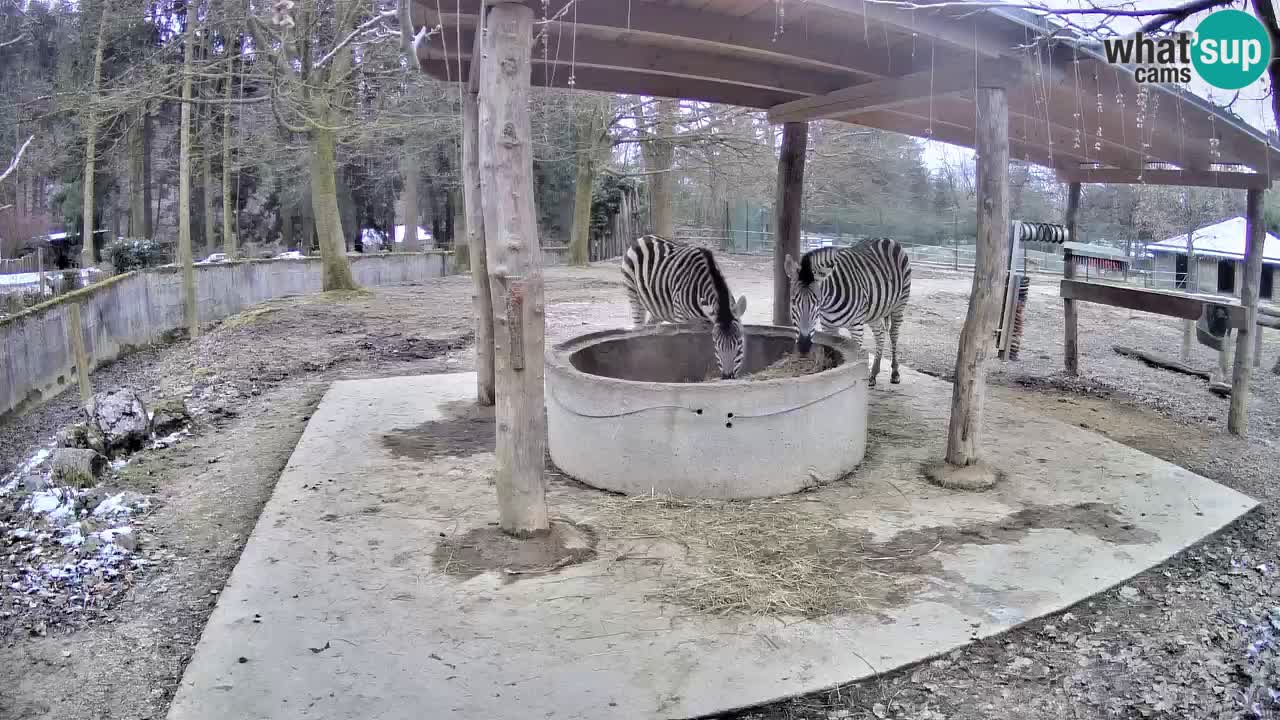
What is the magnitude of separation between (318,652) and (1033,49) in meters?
5.44

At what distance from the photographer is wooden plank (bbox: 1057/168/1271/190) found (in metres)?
7.45

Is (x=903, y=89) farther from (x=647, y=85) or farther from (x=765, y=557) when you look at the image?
(x=765, y=557)

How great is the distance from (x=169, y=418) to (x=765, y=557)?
19.5ft

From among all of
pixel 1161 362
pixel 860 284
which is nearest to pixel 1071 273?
pixel 1161 362

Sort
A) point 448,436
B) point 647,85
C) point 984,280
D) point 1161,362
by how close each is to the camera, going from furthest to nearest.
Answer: point 1161,362 → point 647,85 → point 448,436 → point 984,280

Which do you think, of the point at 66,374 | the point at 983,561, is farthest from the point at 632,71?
the point at 66,374

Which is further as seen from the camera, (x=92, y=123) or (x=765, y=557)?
(x=92, y=123)

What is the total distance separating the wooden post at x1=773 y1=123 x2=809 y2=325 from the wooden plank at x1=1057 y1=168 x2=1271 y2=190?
3133mm

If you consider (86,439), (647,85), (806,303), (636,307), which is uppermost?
(647,85)

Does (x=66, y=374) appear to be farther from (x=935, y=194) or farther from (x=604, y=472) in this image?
(x=935, y=194)

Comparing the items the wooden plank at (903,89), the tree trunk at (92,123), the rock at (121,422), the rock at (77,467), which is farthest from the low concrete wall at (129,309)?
the wooden plank at (903,89)

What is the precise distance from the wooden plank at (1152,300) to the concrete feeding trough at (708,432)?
377cm

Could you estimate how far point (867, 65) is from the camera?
6336 millimetres

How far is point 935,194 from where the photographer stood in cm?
2067
